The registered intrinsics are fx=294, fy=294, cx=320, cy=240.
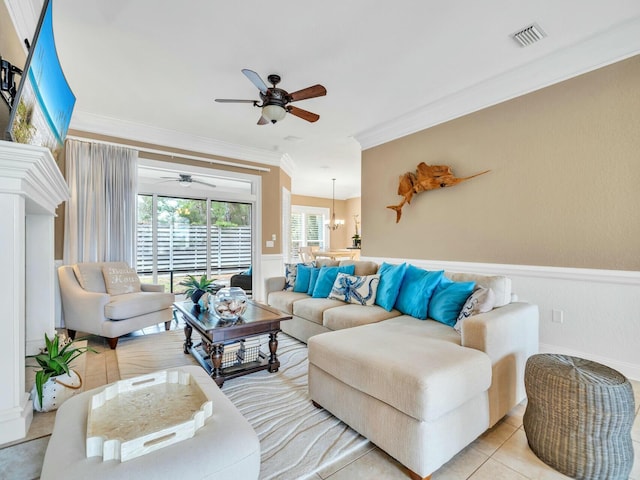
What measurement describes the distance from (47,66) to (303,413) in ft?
8.77

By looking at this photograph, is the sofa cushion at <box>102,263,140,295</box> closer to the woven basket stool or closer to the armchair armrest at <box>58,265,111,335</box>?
the armchair armrest at <box>58,265,111,335</box>

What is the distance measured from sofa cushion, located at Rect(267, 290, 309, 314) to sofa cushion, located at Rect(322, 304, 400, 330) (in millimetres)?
638

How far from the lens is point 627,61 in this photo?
2436 mm

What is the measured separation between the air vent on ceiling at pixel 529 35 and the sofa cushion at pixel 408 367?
2.50 metres

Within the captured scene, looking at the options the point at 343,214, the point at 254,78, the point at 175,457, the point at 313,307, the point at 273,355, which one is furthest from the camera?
the point at 343,214

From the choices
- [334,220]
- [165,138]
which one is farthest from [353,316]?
[334,220]

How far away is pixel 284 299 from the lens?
138 inches

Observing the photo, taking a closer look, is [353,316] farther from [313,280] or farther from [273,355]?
[313,280]

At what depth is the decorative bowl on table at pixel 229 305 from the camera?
2.43 meters

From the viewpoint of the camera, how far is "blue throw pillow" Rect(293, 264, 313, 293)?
3752mm

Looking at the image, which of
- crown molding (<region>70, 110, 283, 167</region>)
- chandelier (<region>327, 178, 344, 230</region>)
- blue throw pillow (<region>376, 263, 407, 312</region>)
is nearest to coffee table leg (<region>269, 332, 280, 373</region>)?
blue throw pillow (<region>376, 263, 407, 312</region>)

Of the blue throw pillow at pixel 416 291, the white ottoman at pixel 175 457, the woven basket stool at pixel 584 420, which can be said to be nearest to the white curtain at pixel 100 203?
the white ottoman at pixel 175 457

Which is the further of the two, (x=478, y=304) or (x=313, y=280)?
(x=313, y=280)

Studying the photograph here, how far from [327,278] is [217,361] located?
5.18 feet
